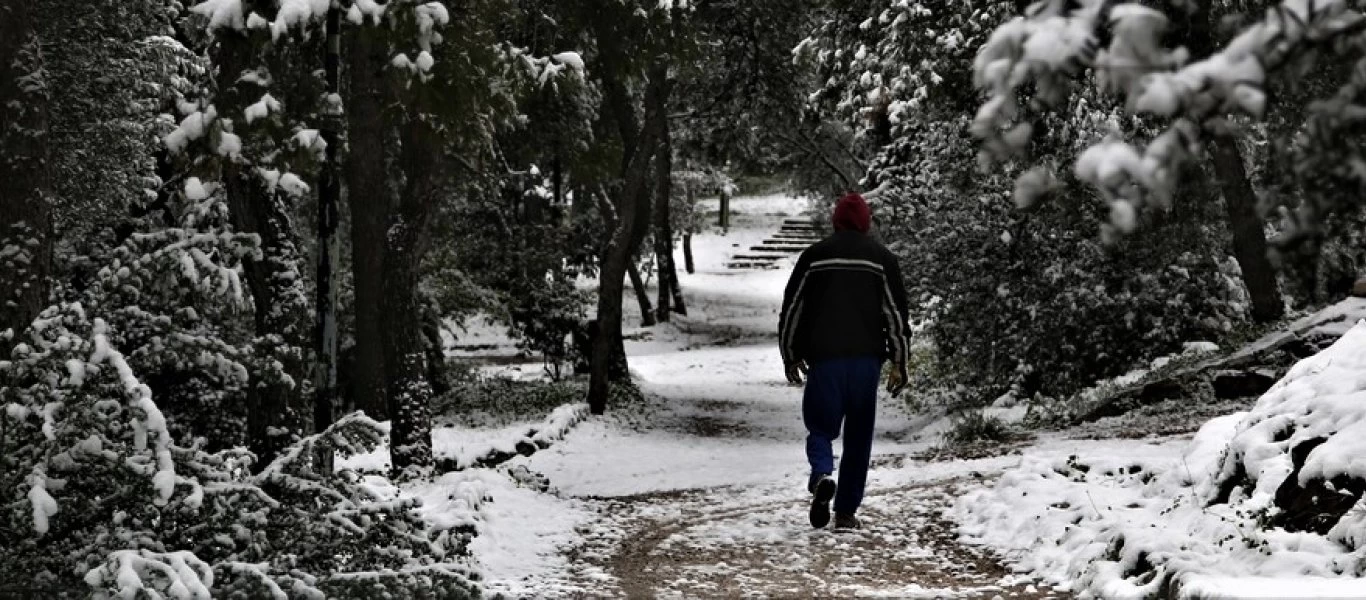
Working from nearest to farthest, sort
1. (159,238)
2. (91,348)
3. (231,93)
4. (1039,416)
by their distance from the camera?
1. (91,348)
2. (159,238)
3. (231,93)
4. (1039,416)

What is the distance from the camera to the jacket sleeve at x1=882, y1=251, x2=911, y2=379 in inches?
320

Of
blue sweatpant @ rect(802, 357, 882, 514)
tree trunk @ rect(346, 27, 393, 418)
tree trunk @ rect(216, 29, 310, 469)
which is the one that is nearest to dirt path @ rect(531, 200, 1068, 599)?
blue sweatpant @ rect(802, 357, 882, 514)

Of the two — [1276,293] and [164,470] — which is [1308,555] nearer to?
[164,470]

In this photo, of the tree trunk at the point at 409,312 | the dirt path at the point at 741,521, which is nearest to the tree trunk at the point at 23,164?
the dirt path at the point at 741,521

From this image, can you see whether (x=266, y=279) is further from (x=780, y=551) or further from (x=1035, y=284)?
(x=1035, y=284)

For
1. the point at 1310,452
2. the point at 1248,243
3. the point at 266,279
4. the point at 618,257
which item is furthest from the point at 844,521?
the point at 618,257

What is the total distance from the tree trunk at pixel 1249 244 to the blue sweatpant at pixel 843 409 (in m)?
6.39

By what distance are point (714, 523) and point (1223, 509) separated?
3.47 m

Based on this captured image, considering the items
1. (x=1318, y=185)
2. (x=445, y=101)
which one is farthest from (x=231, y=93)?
(x=1318, y=185)

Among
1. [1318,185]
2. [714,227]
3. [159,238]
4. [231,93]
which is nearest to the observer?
[1318,185]

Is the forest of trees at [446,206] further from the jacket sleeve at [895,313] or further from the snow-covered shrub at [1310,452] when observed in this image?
the jacket sleeve at [895,313]

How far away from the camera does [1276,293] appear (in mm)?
14625

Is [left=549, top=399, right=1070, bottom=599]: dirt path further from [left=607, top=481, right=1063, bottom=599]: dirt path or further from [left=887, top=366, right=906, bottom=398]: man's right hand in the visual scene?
[left=887, top=366, right=906, bottom=398]: man's right hand

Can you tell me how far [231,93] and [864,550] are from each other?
4860 millimetres
